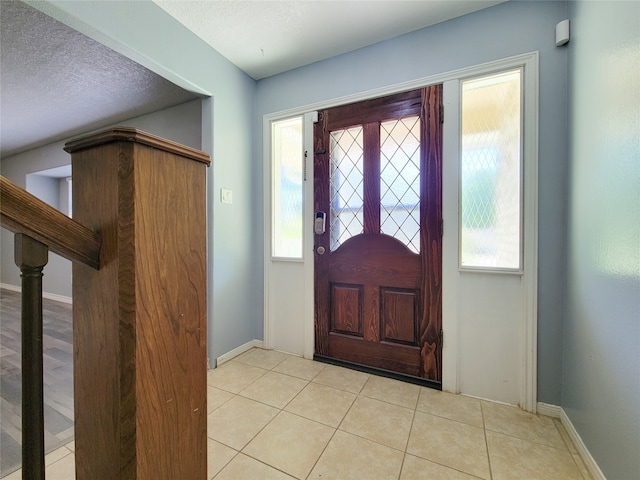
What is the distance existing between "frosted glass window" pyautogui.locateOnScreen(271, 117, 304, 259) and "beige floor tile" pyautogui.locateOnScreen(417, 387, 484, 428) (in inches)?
52.9

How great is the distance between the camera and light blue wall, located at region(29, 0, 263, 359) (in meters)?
1.53

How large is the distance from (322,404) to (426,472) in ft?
2.13

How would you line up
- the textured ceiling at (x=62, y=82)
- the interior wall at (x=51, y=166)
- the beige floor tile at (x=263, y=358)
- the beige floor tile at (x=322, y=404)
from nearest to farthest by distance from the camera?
1. the beige floor tile at (x=322, y=404)
2. the textured ceiling at (x=62, y=82)
3. the beige floor tile at (x=263, y=358)
4. the interior wall at (x=51, y=166)

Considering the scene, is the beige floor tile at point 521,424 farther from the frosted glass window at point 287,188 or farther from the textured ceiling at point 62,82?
the textured ceiling at point 62,82

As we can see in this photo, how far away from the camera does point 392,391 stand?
1.78 m

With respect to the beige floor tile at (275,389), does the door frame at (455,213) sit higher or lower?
higher

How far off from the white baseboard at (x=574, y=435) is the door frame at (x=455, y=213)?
2.5 inches

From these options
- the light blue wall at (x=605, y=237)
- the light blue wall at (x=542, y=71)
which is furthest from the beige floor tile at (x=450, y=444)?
the light blue wall at (x=542, y=71)

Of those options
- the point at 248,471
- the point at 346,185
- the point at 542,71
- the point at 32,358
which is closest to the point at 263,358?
the point at 248,471

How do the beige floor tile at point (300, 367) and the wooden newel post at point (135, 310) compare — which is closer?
the wooden newel post at point (135, 310)

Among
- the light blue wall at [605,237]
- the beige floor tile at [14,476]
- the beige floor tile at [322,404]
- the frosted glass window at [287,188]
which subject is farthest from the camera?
the frosted glass window at [287,188]

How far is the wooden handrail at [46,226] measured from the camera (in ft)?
1.30

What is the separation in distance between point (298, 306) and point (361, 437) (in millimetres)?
1098

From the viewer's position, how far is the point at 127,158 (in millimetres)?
503
